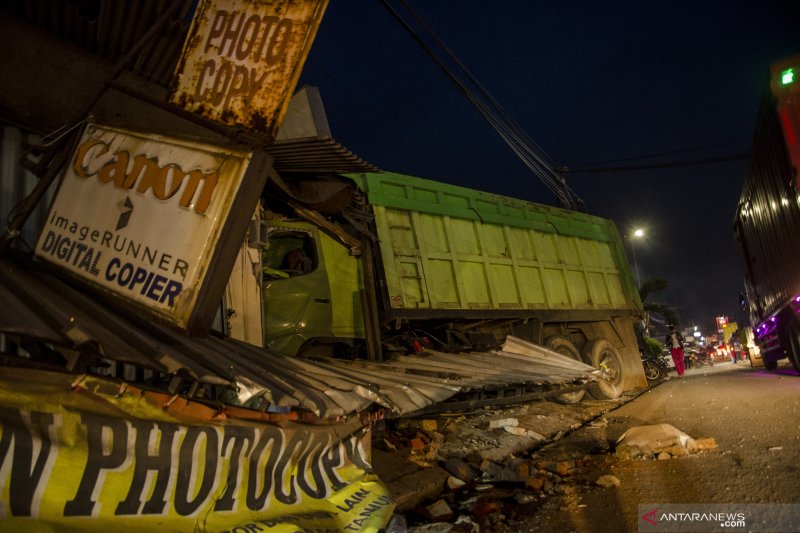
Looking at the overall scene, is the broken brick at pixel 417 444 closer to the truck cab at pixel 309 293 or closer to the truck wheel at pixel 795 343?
the truck cab at pixel 309 293

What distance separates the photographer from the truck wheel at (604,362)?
8172 mm

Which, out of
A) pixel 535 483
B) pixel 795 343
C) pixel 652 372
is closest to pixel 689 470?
pixel 535 483

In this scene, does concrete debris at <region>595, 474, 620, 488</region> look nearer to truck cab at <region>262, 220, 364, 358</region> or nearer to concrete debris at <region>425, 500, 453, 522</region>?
concrete debris at <region>425, 500, 453, 522</region>

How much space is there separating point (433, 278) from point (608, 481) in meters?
3.45

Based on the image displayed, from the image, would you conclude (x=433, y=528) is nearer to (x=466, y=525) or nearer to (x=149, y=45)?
(x=466, y=525)

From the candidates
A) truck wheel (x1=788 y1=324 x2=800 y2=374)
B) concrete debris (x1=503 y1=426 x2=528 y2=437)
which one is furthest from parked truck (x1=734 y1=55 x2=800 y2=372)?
concrete debris (x1=503 y1=426 x2=528 y2=437)

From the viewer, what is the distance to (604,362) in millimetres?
8492

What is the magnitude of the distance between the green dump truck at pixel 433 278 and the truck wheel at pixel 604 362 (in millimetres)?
35

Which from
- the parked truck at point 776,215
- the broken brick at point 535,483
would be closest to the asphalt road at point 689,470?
the broken brick at point 535,483

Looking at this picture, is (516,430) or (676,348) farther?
(676,348)

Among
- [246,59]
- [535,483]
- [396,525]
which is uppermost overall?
[246,59]

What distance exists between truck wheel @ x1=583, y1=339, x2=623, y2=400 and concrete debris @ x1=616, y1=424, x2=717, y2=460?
3.97 metres

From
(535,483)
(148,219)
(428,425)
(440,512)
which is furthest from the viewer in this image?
(428,425)

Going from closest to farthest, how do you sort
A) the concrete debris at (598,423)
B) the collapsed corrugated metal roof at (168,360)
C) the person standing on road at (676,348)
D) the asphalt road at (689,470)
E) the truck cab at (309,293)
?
the collapsed corrugated metal roof at (168,360)
the asphalt road at (689,470)
the truck cab at (309,293)
the concrete debris at (598,423)
the person standing on road at (676,348)
